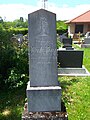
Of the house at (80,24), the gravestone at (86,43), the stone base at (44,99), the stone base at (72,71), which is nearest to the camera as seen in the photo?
the stone base at (44,99)

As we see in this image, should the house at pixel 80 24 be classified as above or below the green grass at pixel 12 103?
above

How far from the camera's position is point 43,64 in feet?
14.9

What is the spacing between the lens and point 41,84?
466 centimetres

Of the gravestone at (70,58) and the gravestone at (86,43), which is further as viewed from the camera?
the gravestone at (86,43)

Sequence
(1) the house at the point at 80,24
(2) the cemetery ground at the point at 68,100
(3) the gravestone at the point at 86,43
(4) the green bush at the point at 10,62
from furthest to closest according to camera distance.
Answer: (1) the house at the point at 80,24, (3) the gravestone at the point at 86,43, (4) the green bush at the point at 10,62, (2) the cemetery ground at the point at 68,100

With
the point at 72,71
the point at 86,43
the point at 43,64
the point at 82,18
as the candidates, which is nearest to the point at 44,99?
the point at 43,64

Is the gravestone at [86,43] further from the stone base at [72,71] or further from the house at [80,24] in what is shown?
the house at [80,24]

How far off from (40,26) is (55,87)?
1.37 metres

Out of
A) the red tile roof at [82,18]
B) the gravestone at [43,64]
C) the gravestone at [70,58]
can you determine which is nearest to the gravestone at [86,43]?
the gravestone at [70,58]

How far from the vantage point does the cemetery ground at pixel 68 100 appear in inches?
223

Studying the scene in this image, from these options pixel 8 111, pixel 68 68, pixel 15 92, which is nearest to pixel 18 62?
pixel 15 92

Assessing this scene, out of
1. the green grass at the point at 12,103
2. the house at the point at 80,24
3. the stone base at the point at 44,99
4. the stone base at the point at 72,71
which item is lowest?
the green grass at the point at 12,103

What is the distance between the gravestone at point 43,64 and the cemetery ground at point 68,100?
1.21 m

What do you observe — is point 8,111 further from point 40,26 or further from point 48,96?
point 40,26
